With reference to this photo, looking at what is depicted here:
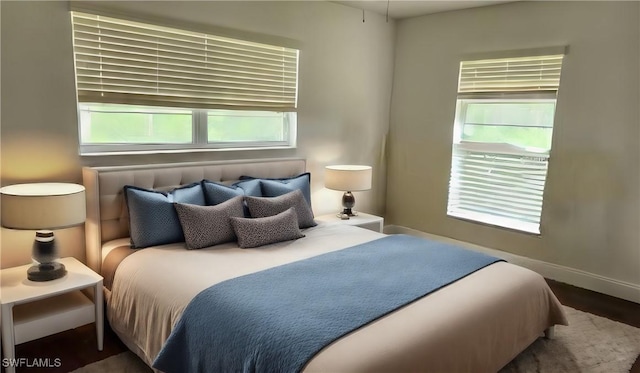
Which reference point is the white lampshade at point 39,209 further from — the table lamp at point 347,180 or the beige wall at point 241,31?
the table lamp at point 347,180

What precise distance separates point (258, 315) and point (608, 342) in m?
2.34

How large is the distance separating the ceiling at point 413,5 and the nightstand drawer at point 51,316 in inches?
128

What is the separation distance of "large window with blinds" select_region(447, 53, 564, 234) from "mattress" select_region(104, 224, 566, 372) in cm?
155

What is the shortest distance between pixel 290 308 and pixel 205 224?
3.65 feet

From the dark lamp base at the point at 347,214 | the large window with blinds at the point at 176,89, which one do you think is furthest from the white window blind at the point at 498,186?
the large window with blinds at the point at 176,89

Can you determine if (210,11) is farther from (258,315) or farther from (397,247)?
(258,315)

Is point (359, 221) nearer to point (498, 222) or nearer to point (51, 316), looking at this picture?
point (498, 222)

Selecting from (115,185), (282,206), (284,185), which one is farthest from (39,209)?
(284,185)

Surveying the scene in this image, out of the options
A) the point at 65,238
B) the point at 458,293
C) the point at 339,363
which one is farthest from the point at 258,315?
the point at 65,238

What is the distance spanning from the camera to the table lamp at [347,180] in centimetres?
403

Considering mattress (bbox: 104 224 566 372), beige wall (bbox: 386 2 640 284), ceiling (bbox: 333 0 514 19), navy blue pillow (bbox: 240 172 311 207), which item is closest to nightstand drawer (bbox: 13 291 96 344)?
mattress (bbox: 104 224 566 372)

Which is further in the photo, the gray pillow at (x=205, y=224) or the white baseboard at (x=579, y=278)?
the white baseboard at (x=579, y=278)

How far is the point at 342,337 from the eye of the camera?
5.96 feet

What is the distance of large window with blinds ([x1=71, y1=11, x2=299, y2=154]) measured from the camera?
2.95 metres
